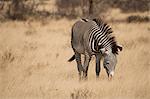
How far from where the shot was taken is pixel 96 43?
412 inches

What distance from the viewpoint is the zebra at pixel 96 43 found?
33.1 ft

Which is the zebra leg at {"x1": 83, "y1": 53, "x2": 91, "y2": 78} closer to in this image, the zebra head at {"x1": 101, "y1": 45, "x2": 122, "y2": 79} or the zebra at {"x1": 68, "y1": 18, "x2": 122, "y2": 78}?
the zebra at {"x1": 68, "y1": 18, "x2": 122, "y2": 78}

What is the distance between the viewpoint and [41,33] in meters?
21.2

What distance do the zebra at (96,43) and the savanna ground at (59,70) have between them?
1.28 ft

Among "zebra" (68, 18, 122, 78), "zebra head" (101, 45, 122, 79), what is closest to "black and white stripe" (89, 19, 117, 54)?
"zebra" (68, 18, 122, 78)

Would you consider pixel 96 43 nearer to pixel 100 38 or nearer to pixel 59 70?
pixel 100 38

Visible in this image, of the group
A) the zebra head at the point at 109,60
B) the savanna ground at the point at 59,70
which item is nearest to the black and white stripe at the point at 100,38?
the zebra head at the point at 109,60

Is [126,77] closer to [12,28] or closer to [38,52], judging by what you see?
[38,52]

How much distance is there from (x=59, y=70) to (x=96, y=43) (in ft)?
7.43

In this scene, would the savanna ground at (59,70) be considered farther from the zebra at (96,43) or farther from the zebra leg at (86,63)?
the zebra at (96,43)

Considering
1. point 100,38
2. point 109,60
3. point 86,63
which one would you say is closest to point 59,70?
point 86,63

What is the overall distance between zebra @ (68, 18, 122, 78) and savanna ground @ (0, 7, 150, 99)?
0.39 meters

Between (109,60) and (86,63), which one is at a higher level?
(109,60)

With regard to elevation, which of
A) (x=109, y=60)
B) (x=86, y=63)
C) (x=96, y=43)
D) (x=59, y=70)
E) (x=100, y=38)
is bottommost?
(x=59, y=70)
